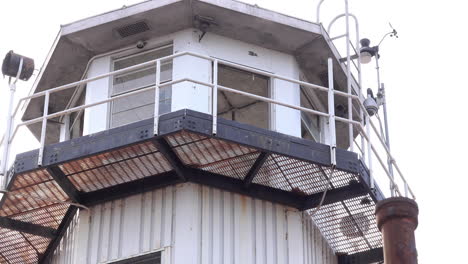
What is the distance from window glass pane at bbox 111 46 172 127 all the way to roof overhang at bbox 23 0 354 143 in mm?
368

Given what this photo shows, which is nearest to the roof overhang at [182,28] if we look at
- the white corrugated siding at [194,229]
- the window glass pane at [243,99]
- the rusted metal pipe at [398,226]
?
the window glass pane at [243,99]

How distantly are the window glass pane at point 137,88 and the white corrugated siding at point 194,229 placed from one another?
178 centimetres

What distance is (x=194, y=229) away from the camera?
19797mm

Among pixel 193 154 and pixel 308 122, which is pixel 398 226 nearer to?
pixel 193 154

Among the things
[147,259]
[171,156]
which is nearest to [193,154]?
[171,156]

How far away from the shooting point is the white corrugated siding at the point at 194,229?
1978 cm

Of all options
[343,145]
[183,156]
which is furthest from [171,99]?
[343,145]

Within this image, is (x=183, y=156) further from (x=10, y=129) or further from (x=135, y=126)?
(x=10, y=129)

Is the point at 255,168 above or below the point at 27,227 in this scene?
above

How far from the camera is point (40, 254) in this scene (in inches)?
863

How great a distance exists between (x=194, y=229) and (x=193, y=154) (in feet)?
4.23

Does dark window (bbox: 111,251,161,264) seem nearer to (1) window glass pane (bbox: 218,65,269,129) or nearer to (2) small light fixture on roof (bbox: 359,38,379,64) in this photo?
(1) window glass pane (bbox: 218,65,269,129)

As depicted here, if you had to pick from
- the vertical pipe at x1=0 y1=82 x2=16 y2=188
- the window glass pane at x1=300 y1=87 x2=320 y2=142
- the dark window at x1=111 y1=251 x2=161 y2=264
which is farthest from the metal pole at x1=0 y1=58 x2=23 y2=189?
the window glass pane at x1=300 y1=87 x2=320 y2=142

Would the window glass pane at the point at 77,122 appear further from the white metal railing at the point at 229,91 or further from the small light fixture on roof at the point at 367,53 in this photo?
the small light fixture on roof at the point at 367,53
